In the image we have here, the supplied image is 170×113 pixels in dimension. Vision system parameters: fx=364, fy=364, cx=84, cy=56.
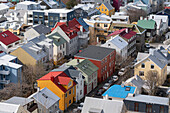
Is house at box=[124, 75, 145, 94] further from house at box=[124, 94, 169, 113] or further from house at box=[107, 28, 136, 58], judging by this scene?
house at box=[107, 28, 136, 58]

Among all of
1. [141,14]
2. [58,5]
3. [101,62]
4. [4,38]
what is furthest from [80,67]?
Result: [58,5]

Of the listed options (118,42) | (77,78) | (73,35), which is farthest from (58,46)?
(77,78)

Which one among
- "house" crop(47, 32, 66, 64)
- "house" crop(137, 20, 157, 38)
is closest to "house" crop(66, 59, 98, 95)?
"house" crop(47, 32, 66, 64)

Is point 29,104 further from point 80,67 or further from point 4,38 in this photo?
point 4,38

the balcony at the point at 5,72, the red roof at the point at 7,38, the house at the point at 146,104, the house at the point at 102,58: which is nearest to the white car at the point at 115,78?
the house at the point at 102,58

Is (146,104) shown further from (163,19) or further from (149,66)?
(163,19)
